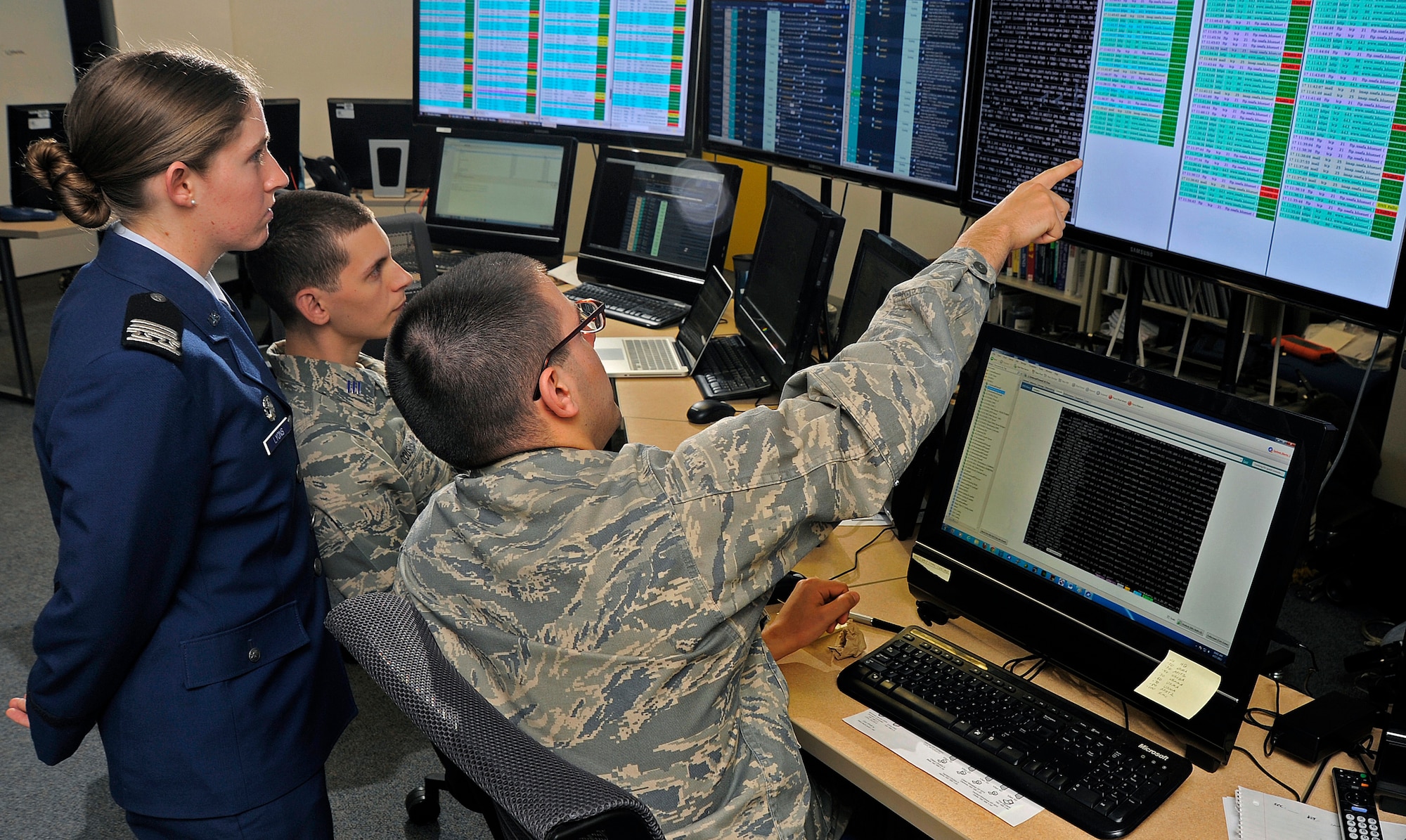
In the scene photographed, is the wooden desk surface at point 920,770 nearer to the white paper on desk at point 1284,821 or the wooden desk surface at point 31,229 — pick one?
the white paper on desk at point 1284,821

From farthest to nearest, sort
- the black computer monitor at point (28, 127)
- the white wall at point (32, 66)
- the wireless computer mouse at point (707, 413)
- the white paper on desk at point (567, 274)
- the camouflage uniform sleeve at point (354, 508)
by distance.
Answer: the white wall at point (32, 66) → the black computer monitor at point (28, 127) → the white paper on desk at point (567, 274) → the wireless computer mouse at point (707, 413) → the camouflage uniform sleeve at point (354, 508)

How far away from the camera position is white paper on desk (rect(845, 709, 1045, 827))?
3.55 ft

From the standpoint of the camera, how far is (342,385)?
5.53 feet

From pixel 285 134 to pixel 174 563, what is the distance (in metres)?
3.78

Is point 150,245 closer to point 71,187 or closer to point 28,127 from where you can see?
point 71,187

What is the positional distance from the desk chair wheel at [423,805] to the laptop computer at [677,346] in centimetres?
98

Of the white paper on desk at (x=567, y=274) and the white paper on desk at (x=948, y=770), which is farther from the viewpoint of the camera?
the white paper on desk at (x=567, y=274)

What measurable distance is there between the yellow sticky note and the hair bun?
4.60 feet

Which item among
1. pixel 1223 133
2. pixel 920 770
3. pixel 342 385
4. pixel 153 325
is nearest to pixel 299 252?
pixel 342 385

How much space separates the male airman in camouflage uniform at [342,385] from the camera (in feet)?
5.36

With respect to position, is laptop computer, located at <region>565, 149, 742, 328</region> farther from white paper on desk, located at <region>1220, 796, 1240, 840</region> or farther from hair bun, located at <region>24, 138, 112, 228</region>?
white paper on desk, located at <region>1220, 796, 1240, 840</region>

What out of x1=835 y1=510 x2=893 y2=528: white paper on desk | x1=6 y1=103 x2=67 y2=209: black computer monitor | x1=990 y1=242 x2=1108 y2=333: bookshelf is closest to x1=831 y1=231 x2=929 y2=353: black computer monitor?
x1=835 y1=510 x2=893 y2=528: white paper on desk

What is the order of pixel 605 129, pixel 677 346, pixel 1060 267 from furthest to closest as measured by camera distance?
pixel 1060 267 → pixel 605 129 → pixel 677 346

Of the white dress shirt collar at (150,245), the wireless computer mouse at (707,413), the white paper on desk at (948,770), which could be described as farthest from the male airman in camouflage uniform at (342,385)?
the white paper on desk at (948,770)
